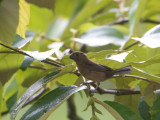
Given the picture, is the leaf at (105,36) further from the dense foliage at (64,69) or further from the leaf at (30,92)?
the leaf at (30,92)

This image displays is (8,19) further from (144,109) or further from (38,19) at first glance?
(38,19)

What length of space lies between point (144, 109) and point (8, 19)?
0.28m

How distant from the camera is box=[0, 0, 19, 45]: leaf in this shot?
0.39m

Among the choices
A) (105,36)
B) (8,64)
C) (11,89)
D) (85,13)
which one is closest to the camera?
(8,64)

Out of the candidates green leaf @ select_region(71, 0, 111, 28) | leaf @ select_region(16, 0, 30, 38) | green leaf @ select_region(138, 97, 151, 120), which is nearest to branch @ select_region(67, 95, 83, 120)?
green leaf @ select_region(71, 0, 111, 28)

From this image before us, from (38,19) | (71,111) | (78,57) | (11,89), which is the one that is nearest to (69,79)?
(78,57)

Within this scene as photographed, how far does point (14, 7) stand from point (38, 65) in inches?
7.6

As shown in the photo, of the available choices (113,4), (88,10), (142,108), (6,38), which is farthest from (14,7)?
(113,4)

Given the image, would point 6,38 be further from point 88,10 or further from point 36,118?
point 88,10

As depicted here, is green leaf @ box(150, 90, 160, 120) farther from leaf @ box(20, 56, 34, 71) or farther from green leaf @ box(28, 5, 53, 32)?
green leaf @ box(28, 5, 53, 32)

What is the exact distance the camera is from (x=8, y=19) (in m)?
0.39

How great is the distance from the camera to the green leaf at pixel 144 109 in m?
0.50

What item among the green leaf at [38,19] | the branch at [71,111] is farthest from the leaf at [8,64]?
the green leaf at [38,19]

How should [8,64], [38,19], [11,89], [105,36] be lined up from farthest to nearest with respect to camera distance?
[38,19], [105,36], [11,89], [8,64]
